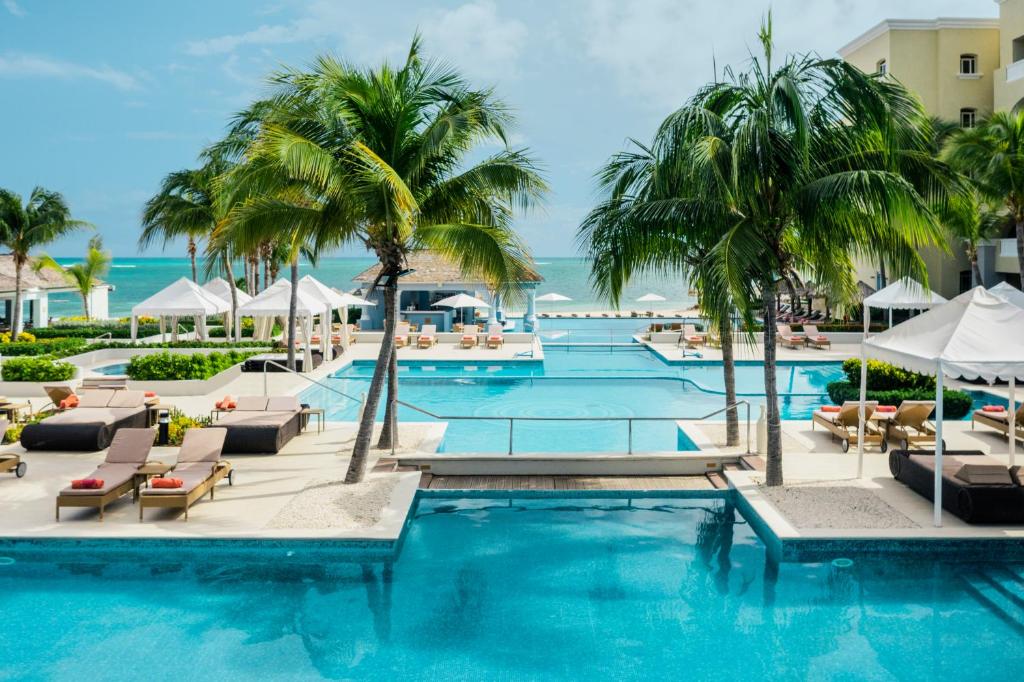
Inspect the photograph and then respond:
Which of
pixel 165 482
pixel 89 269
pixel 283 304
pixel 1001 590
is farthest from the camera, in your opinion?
Result: pixel 89 269

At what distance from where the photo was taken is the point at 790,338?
2961 cm

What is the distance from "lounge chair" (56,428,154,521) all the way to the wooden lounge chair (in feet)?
1.16

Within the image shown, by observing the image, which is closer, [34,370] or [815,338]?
[34,370]

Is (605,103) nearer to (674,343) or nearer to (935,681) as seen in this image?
(674,343)

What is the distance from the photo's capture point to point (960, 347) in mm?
9656

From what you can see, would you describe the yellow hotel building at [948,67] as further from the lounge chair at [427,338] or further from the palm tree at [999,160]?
the lounge chair at [427,338]

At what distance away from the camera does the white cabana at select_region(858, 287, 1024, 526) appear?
9430mm

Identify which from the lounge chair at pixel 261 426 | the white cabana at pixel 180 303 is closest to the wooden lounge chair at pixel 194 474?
the lounge chair at pixel 261 426

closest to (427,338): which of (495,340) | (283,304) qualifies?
(495,340)

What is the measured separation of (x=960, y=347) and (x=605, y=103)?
4712cm

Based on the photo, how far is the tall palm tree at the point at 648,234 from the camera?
11133mm

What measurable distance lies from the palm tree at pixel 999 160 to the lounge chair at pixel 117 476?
21.4 metres

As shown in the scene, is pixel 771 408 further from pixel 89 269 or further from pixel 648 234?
pixel 89 269

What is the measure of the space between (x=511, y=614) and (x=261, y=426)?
6769 millimetres
